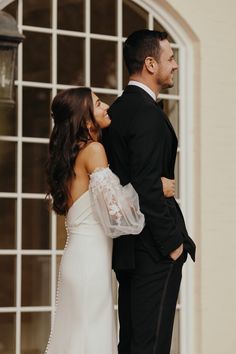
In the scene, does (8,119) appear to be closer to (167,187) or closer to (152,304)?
(167,187)

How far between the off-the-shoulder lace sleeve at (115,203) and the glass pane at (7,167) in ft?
7.37

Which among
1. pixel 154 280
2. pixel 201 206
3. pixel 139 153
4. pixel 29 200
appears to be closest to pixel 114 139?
pixel 139 153

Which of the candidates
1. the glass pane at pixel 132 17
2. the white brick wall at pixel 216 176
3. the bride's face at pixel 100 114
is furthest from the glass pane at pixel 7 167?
the bride's face at pixel 100 114

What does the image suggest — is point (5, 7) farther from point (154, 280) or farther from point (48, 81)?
point (154, 280)

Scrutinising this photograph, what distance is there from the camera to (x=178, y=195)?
705cm

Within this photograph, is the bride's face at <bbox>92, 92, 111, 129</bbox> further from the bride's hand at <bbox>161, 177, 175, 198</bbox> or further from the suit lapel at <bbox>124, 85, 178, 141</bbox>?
the bride's hand at <bbox>161, 177, 175, 198</bbox>

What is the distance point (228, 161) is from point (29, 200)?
1596 mm

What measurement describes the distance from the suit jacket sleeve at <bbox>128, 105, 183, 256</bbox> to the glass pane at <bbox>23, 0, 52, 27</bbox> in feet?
→ 8.31

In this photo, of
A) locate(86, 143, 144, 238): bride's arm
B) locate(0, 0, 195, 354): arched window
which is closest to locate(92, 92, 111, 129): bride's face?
locate(86, 143, 144, 238): bride's arm

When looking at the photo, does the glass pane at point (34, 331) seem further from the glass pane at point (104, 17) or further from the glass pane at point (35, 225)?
the glass pane at point (104, 17)

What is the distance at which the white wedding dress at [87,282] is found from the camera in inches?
169

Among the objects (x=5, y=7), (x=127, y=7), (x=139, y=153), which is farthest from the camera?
(x=127, y=7)

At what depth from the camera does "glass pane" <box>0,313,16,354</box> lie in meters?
6.32

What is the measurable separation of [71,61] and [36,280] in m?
1.56
